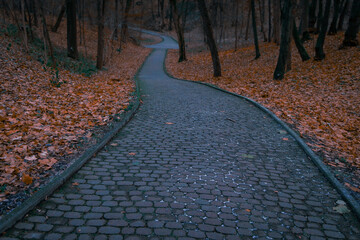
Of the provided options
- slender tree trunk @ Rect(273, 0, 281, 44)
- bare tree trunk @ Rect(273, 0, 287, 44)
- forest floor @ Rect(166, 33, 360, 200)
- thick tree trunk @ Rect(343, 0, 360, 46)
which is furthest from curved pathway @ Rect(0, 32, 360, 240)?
bare tree trunk @ Rect(273, 0, 287, 44)

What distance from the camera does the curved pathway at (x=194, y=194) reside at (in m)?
3.24

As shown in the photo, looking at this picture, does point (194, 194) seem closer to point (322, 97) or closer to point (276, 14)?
point (322, 97)

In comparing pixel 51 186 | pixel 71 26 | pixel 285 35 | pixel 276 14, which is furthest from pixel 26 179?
pixel 276 14

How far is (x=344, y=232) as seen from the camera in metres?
→ 3.41

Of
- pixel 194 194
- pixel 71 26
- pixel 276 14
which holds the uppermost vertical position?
pixel 276 14

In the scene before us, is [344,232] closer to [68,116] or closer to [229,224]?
[229,224]

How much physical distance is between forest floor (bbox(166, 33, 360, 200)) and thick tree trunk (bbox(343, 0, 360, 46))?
2.41ft

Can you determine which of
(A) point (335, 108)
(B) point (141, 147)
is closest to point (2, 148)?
(B) point (141, 147)

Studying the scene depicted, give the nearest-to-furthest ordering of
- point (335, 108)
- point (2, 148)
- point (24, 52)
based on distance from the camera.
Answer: point (2, 148) < point (335, 108) < point (24, 52)

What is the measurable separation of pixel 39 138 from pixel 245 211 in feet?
13.9

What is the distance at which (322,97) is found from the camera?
35.8ft

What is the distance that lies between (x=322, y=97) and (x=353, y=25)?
8627 mm

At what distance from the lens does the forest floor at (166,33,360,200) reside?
6047 mm

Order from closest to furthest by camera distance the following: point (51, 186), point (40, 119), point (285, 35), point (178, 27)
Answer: point (51, 186), point (40, 119), point (285, 35), point (178, 27)
